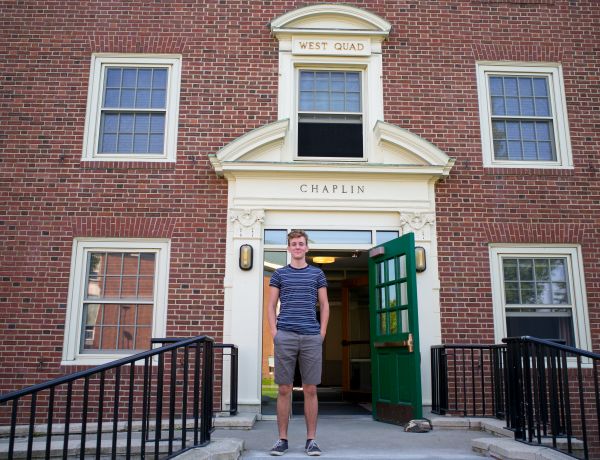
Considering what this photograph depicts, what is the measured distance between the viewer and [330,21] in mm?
8906

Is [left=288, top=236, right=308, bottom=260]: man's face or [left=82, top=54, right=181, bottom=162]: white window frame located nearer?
[left=288, top=236, right=308, bottom=260]: man's face

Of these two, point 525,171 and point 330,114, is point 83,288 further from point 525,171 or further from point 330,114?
point 525,171

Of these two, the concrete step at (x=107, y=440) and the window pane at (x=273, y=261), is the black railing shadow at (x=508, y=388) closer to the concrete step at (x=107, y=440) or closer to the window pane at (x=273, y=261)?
the window pane at (x=273, y=261)

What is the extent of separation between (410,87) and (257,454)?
5692 millimetres

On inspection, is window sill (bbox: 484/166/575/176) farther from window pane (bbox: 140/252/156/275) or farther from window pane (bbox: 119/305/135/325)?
window pane (bbox: 119/305/135/325)

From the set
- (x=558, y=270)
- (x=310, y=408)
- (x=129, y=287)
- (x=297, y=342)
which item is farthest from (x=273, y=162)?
(x=558, y=270)

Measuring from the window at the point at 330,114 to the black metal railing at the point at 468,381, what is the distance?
302 cm

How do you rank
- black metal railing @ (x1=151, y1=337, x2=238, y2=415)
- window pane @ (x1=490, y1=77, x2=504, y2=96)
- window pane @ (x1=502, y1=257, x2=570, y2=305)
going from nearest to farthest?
black metal railing @ (x1=151, y1=337, x2=238, y2=415), window pane @ (x1=502, y1=257, x2=570, y2=305), window pane @ (x1=490, y1=77, x2=504, y2=96)

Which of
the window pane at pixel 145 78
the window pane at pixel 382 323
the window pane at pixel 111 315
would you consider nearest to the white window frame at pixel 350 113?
the window pane at pixel 145 78

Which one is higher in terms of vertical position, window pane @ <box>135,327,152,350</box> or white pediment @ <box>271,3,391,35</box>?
white pediment @ <box>271,3,391,35</box>

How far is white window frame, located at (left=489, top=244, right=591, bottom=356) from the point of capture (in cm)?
809

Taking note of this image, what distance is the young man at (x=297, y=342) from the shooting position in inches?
200

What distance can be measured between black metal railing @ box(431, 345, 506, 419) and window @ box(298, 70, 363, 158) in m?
3.02

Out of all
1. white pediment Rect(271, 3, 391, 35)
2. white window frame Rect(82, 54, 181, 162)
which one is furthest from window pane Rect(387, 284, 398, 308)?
white pediment Rect(271, 3, 391, 35)
